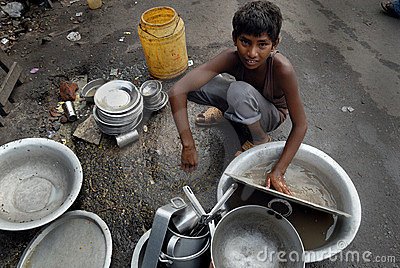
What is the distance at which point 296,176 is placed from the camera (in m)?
2.07

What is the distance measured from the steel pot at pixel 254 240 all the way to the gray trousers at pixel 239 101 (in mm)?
685

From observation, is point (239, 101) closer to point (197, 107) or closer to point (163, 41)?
point (197, 107)

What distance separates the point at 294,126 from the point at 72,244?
160 cm

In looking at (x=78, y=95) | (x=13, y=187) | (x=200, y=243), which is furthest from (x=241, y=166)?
(x=78, y=95)

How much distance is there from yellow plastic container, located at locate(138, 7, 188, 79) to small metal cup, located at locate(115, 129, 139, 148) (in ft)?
2.42

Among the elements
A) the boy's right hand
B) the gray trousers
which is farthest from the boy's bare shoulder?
the boy's right hand

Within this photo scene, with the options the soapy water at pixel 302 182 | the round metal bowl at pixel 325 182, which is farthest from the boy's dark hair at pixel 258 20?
the soapy water at pixel 302 182

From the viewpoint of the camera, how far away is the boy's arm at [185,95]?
2.05 meters

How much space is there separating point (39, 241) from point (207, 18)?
2887mm

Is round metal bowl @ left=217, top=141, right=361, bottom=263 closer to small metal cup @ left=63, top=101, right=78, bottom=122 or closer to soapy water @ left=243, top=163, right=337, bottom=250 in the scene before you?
soapy water @ left=243, top=163, right=337, bottom=250

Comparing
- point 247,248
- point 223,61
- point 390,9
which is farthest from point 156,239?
point 390,9

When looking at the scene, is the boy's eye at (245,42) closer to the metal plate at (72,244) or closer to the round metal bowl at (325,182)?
the round metal bowl at (325,182)

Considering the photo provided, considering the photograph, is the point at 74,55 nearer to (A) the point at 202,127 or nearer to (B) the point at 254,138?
(A) the point at 202,127

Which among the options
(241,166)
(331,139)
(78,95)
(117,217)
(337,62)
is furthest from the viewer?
(337,62)
